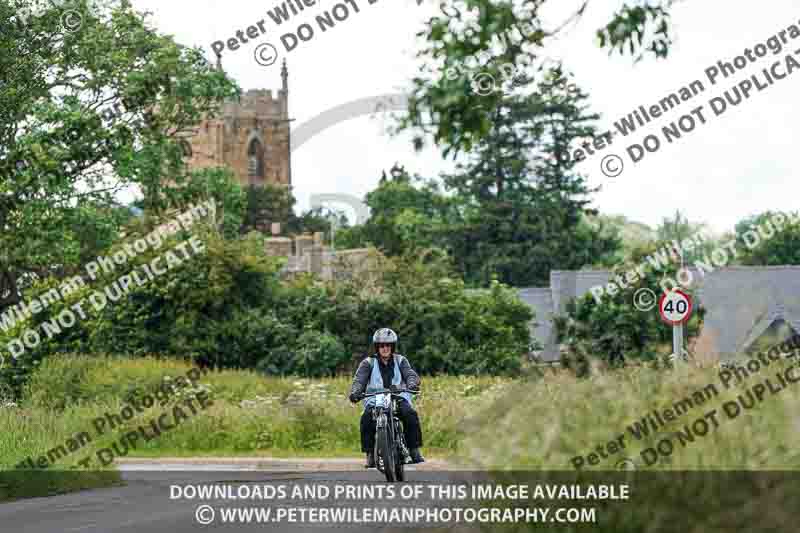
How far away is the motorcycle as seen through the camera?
16402mm

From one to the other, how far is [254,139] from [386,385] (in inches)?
5790

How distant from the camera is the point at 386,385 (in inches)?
658

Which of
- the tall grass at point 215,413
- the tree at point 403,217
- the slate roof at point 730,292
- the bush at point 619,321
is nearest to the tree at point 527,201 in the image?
the tree at point 403,217

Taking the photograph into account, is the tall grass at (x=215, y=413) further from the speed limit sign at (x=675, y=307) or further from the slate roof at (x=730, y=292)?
the slate roof at (x=730, y=292)

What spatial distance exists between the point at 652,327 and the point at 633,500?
35.2 meters

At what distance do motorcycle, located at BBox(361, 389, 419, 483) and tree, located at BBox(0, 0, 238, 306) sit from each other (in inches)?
786

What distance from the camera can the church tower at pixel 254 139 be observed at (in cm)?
15850

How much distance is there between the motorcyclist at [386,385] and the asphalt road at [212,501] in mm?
569

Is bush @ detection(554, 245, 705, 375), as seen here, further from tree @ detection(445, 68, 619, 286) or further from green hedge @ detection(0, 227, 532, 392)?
tree @ detection(445, 68, 619, 286)

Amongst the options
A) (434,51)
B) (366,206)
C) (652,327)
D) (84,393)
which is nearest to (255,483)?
(434,51)

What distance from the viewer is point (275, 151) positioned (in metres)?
163

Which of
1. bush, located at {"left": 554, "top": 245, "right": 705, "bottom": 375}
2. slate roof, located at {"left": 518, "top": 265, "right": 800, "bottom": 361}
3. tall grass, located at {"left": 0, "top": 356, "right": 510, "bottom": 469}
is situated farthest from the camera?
slate roof, located at {"left": 518, "top": 265, "right": 800, "bottom": 361}

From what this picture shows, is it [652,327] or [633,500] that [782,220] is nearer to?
[652,327]

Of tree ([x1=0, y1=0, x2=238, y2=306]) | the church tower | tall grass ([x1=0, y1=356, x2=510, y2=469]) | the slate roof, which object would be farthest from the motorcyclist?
the church tower
